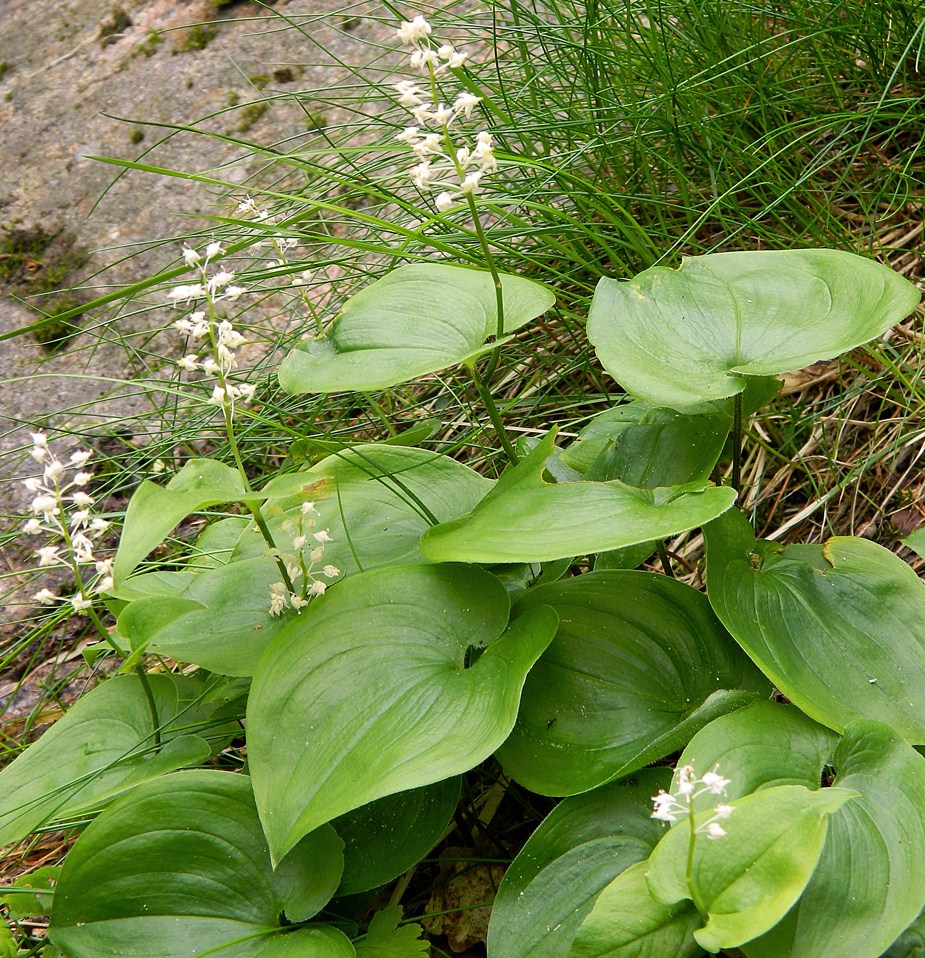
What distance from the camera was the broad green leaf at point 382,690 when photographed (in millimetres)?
1011

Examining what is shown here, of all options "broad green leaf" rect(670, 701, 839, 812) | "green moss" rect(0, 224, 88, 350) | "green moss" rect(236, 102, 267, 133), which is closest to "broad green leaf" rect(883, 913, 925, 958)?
"broad green leaf" rect(670, 701, 839, 812)

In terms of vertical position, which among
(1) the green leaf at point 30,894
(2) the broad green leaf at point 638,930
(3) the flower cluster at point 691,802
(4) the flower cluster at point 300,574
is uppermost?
(3) the flower cluster at point 691,802

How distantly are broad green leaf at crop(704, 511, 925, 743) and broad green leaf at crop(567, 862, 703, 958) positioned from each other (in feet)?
0.97

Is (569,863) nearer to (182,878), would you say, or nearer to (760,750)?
(760,750)

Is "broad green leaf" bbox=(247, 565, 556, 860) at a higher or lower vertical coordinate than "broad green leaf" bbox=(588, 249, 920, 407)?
lower

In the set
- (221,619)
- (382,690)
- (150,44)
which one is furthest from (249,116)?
(382,690)

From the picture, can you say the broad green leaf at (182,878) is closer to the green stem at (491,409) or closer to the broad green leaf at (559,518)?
the broad green leaf at (559,518)

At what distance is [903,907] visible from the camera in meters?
0.91

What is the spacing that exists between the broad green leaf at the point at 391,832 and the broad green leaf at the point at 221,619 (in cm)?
26

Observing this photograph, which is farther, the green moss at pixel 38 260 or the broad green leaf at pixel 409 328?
the green moss at pixel 38 260

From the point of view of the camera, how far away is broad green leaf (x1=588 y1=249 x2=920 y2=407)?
120 cm

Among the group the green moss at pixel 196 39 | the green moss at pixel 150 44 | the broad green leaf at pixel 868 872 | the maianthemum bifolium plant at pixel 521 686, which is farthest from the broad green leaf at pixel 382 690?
the green moss at pixel 150 44

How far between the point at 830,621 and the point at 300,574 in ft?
2.41

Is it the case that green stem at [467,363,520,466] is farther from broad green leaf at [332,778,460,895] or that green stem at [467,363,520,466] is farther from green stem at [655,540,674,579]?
broad green leaf at [332,778,460,895]
